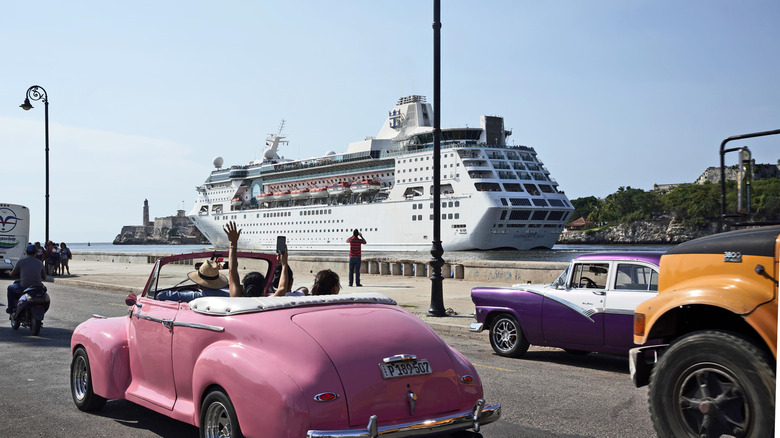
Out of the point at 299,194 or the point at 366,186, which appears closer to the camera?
the point at 366,186

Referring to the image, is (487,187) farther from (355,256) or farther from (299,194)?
(355,256)

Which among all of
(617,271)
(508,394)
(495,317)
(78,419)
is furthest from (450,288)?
(78,419)

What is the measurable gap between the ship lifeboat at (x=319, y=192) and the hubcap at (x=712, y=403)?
2840 inches

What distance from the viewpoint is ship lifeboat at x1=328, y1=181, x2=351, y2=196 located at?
74.1 metres

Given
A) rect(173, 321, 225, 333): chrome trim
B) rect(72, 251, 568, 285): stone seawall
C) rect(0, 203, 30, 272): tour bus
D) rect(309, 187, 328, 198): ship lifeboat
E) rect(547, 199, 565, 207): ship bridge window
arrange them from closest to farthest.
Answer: rect(173, 321, 225, 333): chrome trim → rect(72, 251, 568, 285): stone seawall → rect(0, 203, 30, 272): tour bus → rect(547, 199, 565, 207): ship bridge window → rect(309, 187, 328, 198): ship lifeboat

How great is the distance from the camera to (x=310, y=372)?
4.07 m

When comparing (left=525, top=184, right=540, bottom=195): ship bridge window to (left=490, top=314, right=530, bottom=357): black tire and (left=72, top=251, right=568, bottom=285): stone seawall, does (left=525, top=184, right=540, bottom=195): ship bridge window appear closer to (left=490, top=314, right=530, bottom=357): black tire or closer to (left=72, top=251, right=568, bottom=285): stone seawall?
(left=72, top=251, right=568, bottom=285): stone seawall

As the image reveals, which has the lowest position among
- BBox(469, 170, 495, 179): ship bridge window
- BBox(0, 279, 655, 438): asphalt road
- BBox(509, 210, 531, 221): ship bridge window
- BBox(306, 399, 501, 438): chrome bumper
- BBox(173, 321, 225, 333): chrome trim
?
BBox(0, 279, 655, 438): asphalt road

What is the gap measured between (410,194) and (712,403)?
63.5 meters

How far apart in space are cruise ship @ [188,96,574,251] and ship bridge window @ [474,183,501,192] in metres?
0.09

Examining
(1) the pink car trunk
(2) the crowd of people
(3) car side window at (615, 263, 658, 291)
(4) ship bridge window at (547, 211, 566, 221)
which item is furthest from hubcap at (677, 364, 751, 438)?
(4) ship bridge window at (547, 211, 566, 221)

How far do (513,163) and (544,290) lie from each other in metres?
58.6

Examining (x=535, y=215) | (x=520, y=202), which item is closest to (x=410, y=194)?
(x=520, y=202)

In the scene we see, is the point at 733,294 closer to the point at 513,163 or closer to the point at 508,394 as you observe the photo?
the point at 508,394
